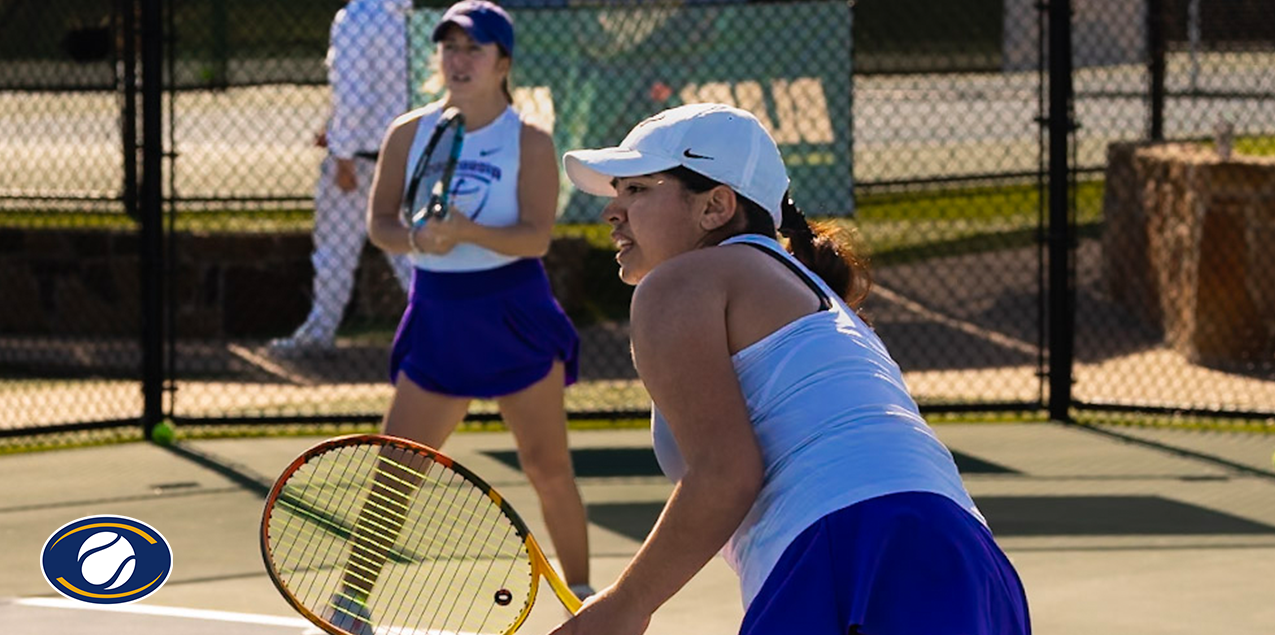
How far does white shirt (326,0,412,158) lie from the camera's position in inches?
398

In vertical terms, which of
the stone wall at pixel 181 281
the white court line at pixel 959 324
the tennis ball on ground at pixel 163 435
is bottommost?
the tennis ball on ground at pixel 163 435

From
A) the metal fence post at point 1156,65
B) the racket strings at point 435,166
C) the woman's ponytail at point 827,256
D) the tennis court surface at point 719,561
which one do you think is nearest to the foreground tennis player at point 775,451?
the woman's ponytail at point 827,256

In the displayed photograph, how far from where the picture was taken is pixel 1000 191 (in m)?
14.9

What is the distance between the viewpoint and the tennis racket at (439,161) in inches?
234

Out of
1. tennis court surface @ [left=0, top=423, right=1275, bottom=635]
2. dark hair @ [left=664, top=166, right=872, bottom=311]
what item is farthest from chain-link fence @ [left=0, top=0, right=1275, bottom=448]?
dark hair @ [left=664, top=166, right=872, bottom=311]

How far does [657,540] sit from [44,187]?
40.1 ft

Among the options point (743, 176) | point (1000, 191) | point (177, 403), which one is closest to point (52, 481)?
point (177, 403)

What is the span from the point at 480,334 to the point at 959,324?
5724mm

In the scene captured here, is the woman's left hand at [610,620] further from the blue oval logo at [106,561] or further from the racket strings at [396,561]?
the blue oval logo at [106,561]

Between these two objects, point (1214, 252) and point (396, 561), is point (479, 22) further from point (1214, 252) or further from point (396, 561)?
point (1214, 252)

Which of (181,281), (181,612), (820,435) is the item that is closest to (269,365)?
(181,281)

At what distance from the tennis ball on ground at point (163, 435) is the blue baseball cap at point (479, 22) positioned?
11.0ft

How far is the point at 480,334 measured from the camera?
5875 mm

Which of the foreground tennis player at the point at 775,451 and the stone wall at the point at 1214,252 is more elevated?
the foreground tennis player at the point at 775,451
